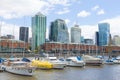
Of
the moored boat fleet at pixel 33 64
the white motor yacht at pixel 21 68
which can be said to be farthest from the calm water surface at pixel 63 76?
the moored boat fleet at pixel 33 64

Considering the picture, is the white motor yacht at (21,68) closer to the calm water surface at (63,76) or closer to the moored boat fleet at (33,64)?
the moored boat fleet at (33,64)

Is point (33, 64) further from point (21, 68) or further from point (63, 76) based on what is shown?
point (63, 76)

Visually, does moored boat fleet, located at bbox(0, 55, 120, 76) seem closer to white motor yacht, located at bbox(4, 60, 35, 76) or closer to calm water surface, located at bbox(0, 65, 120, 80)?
white motor yacht, located at bbox(4, 60, 35, 76)

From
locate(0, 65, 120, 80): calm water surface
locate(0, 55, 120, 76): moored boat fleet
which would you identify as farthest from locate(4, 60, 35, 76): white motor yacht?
locate(0, 65, 120, 80): calm water surface

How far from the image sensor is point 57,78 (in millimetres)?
53250

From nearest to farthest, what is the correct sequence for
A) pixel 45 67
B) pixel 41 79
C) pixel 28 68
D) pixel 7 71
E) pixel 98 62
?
pixel 41 79
pixel 28 68
pixel 7 71
pixel 45 67
pixel 98 62

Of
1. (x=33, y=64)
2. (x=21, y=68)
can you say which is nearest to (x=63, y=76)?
(x=21, y=68)

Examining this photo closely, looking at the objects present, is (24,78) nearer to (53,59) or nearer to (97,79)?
(97,79)

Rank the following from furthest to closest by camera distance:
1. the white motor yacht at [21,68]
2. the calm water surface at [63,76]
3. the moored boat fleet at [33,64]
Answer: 1. the moored boat fleet at [33,64]
2. the white motor yacht at [21,68]
3. the calm water surface at [63,76]

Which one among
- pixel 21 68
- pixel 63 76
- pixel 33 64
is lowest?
pixel 63 76

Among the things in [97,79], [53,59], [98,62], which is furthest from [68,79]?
[98,62]

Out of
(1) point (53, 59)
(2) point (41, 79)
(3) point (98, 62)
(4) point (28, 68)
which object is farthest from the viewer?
(3) point (98, 62)

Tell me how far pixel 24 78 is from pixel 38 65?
20.0 meters

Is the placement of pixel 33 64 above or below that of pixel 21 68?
below
